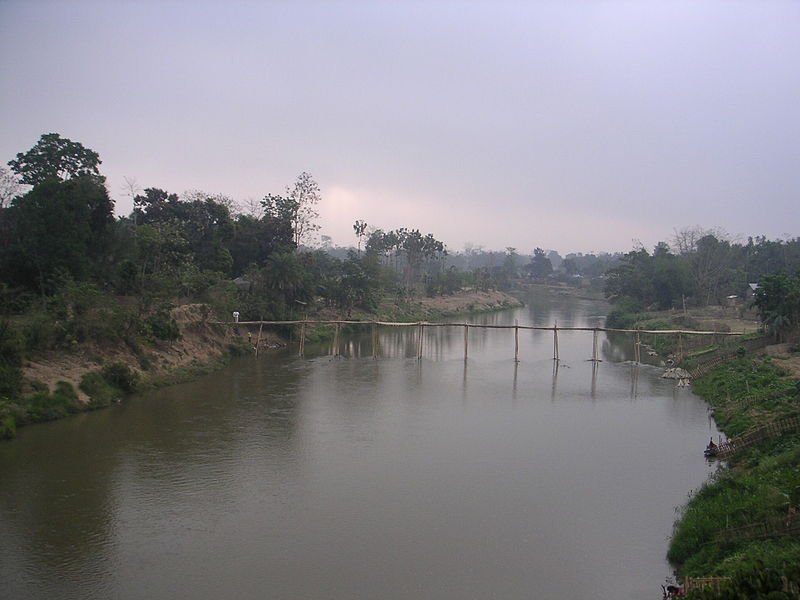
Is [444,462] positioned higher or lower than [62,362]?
lower

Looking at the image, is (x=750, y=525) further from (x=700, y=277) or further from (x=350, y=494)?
(x=700, y=277)

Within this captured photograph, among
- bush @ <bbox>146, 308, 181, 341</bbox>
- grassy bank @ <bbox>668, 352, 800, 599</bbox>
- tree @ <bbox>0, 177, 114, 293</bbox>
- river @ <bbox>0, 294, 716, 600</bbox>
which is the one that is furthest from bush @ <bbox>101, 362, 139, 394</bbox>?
grassy bank @ <bbox>668, 352, 800, 599</bbox>

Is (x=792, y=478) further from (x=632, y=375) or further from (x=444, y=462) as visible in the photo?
(x=632, y=375)

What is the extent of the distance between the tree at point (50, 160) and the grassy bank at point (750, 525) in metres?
30.1

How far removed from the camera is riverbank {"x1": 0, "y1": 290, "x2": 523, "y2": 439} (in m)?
18.0

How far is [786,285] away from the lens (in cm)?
2620

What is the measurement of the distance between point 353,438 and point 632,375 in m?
16.5

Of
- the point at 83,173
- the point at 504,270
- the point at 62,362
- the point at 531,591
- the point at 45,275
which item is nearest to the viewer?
the point at 531,591

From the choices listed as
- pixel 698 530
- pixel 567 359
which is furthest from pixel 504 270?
pixel 698 530

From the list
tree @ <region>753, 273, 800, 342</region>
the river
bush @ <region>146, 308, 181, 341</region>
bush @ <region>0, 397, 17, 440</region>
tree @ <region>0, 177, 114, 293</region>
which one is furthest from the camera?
tree @ <region>753, 273, 800, 342</region>

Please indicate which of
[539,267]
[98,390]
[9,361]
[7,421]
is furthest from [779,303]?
[539,267]

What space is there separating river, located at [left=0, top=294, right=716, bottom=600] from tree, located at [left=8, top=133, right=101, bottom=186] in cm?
1548

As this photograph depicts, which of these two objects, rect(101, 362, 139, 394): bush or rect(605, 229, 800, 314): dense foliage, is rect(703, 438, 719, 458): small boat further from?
rect(605, 229, 800, 314): dense foliage

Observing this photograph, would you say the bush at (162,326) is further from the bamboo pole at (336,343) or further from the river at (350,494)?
the bamboo pole at (336,343)
